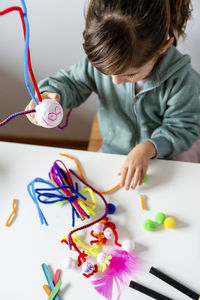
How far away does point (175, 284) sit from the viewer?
467mm

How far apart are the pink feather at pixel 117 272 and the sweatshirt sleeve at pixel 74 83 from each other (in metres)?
0.38

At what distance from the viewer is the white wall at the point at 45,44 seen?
2.67ft

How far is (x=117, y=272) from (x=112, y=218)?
0.10m

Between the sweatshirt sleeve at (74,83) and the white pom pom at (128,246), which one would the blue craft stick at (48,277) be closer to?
the white pom pom at (128,246)

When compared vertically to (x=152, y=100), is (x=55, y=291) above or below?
below

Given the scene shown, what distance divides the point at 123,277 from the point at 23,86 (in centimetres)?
82

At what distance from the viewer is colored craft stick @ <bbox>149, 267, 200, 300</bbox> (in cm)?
46

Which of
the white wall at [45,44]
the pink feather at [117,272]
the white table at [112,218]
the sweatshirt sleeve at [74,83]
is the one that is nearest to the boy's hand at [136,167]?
the white table at [112,218]

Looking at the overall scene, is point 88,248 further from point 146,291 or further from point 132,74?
point 132,74

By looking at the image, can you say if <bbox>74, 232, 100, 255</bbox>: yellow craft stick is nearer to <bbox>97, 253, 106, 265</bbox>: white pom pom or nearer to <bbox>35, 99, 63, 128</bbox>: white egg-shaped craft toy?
<bbox>97, 253, 106, 265</bbox>: white pom pom

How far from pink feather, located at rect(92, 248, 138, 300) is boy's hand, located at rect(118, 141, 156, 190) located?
0.13 m

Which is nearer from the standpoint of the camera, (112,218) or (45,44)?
(112,218)

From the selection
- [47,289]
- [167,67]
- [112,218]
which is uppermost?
[167,67]

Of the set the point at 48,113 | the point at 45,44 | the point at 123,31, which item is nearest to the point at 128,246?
the point at 48,113
